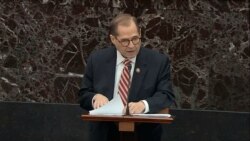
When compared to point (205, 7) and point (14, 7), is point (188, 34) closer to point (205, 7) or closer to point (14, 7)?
point (205, 7)

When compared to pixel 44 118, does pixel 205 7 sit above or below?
above

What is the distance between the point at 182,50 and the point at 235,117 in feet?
3.34

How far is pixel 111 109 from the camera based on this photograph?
426cm

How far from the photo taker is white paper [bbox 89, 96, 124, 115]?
4.23 metres

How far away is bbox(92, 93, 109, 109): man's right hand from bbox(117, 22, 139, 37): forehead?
504 millimetres

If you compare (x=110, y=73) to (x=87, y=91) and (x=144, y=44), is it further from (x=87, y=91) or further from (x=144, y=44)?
(x=144, y=44)

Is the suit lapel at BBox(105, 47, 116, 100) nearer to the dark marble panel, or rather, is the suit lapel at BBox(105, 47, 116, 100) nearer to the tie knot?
the tie knot

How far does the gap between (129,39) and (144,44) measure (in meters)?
2.58

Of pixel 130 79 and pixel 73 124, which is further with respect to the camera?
pixel 73 124

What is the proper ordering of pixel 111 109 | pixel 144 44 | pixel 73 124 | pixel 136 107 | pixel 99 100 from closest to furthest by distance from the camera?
pixel 111 109 < pixel 136 107 < pixel 99 100 < pixel 144 44 < pixel 73 124

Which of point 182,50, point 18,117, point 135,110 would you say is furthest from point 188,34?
point 135,110

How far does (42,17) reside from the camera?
729 cm

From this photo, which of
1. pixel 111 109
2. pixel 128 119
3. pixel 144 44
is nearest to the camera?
pixel 128 119

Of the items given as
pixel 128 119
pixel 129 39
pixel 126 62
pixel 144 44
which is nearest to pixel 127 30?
pixel 129 39
